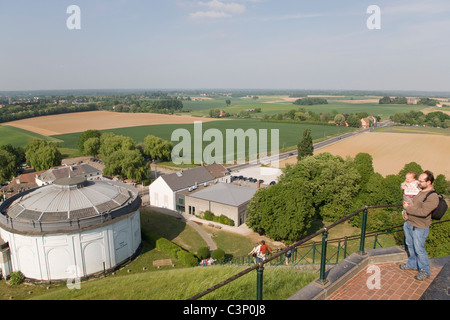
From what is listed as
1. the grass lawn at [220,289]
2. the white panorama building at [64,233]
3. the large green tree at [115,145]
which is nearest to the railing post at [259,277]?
the grass lawn at [220,289]

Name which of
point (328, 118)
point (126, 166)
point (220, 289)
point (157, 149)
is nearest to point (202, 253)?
point (220, 289)

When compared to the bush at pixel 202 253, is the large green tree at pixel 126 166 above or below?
above

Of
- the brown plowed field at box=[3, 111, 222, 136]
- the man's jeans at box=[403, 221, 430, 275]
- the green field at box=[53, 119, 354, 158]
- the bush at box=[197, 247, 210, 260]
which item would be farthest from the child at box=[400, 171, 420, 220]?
the brown plowed field at box=[3, 111, 222, 136]

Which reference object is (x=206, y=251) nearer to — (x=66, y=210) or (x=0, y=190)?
(x=66, y=210)

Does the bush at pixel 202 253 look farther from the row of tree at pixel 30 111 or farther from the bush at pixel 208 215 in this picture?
the row of tree at pixel 30 111

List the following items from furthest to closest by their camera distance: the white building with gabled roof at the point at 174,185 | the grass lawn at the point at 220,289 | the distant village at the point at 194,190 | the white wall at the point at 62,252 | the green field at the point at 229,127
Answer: the green field at the point at 229,127
the white building with gabled roof at the point at 174,185
the distant village at the point at 194,190
the white wall at the point at 62,252
the grass lawn at the point at 220,289

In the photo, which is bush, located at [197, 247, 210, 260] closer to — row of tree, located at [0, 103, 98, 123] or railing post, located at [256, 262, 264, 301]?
railing post, located at [256, 262, 264, 301]
